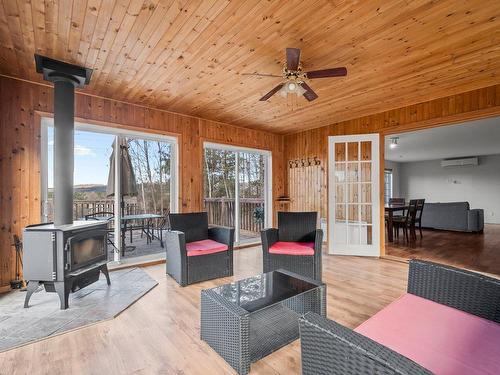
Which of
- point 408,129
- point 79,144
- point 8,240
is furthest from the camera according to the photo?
point 408,129

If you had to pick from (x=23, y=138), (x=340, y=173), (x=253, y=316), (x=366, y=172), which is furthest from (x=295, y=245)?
(x=23, y=138)

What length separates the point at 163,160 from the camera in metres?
4.47

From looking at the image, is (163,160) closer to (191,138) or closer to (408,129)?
(191,138)

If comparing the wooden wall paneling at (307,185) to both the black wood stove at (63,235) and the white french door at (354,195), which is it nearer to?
the white french door at (354,195)

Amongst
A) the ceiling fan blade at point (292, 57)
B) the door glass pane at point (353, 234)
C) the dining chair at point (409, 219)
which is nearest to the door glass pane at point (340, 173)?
the door glass pane at point (353, 234)

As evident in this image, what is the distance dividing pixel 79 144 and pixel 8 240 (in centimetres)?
145

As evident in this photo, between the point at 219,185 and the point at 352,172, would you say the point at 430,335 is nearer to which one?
the point at 352,172

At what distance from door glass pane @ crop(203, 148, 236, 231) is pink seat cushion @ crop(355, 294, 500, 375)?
4.06 metres

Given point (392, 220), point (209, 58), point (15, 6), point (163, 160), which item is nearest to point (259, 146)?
point (163, 160)

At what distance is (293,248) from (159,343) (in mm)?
1767

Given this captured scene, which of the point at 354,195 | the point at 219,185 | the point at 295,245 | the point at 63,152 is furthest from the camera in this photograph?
the point at 219,185

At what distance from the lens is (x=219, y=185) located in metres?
5.41

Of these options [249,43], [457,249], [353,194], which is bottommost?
[457,249]

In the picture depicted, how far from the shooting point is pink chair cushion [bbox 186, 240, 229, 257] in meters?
3.19
